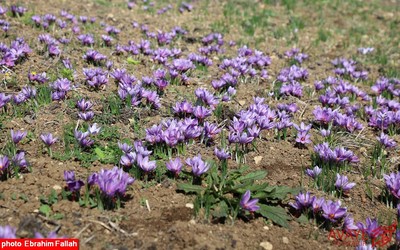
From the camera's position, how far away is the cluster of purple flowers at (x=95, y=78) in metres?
5.28

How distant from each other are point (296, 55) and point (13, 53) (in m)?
5.10

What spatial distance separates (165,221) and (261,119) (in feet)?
6.14

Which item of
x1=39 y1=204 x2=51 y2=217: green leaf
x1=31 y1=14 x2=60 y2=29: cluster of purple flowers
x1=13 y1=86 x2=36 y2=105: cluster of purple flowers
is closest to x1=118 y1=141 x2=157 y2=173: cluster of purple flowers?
x1=39 y1=204 x2=51 y2=217: green leaf

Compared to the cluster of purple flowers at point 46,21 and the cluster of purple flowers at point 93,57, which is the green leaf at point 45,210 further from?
the cluster of purple flowers at point 46,21

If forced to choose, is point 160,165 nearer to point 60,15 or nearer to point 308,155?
point 308,155

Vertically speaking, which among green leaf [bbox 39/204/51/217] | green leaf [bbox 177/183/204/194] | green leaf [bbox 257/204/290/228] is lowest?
green leaf [bbox 257/204/290/228]

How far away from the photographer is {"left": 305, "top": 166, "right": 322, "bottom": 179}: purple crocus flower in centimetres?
390

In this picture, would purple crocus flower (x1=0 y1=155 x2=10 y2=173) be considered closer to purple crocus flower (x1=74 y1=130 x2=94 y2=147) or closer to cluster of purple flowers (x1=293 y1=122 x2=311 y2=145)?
purple crocus flower (x1=74 y1=130 x2=94 y2=147)

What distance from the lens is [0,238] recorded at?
2578 millimetres

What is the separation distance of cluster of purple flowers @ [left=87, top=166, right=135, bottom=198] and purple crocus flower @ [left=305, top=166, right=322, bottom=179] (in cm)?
174

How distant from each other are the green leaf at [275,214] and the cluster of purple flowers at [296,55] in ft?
15.8

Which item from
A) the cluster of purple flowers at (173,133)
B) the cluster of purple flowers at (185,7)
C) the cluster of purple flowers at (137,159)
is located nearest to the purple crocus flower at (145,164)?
the cluster of purple flowers at (137,159)

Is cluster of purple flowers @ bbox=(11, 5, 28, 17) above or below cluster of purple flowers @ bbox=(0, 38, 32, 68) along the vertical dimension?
above

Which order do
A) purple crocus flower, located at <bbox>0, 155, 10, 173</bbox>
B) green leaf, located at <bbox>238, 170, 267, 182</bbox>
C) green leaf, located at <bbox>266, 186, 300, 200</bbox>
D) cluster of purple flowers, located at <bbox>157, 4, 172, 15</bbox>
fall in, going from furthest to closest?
cluster of purple flowers, located at <bbox>157, 4, 172, 15</bbox>
green leaf, located at <bbox>238, 170, 267, 182</bbox>
green leaf, located at <bbox>266, 186, 300, 200</bbox>
purple crocus flower, located at <bbox>0, 155, 10, 173</bbox>
